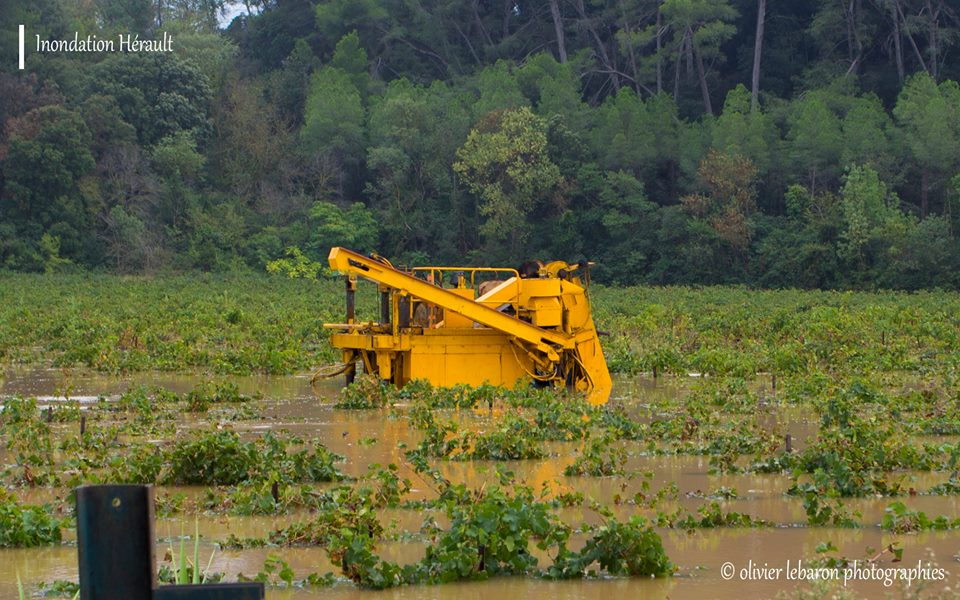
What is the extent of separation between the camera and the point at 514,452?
12.3 metres

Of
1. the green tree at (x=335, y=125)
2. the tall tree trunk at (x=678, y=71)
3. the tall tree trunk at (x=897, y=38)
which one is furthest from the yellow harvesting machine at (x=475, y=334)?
the tall tree trunk at (x=678, y=71)

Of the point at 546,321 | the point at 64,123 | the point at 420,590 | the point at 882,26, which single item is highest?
the point at 882,26

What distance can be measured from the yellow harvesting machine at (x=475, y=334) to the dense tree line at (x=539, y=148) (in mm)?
33148

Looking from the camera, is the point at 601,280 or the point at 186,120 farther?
the point at 186,120

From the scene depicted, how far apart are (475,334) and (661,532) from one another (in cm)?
814

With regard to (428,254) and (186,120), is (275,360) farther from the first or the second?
(186,120)

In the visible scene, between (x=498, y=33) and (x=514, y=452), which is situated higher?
(x=498, y=33)

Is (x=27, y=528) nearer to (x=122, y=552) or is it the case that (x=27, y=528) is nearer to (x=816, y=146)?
(x=122, y=552)

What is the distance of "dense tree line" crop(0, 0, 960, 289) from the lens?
53062 mm

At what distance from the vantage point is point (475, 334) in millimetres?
17234

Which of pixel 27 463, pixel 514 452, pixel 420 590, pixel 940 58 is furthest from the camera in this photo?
pixel 940 58

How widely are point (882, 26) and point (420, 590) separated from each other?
59.1m

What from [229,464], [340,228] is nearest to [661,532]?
[229,464]

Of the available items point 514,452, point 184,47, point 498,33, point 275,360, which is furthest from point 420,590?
point 498,33
